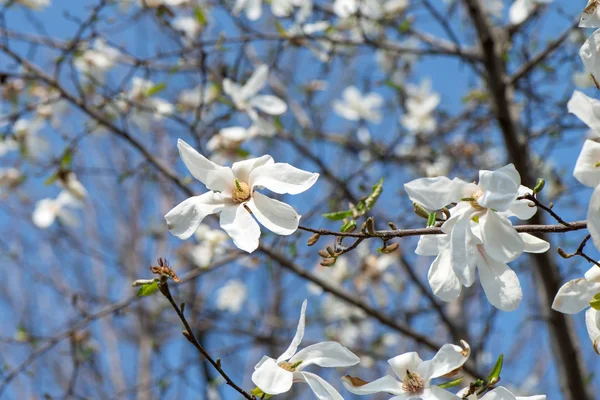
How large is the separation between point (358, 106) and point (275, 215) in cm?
227

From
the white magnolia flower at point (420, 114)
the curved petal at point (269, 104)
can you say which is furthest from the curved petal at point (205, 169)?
the white magnolia flower at point (420, 114)

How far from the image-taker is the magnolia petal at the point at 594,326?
81cm

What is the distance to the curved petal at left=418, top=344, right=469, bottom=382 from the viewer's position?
816 mm

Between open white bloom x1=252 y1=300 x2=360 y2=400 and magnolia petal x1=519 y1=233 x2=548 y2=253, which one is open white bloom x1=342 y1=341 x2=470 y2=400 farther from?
magnolia petal x1=519 y1=233 x2=548 y2=253

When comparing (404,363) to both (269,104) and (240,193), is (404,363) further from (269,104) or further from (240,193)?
(269,104)

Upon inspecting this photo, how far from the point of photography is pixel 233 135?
6.28 feet

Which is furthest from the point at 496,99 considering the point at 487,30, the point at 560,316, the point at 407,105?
the point at 407,105

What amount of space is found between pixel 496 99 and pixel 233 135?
809mm

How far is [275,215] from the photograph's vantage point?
0.86m

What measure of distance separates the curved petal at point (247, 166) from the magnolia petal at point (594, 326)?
45cm

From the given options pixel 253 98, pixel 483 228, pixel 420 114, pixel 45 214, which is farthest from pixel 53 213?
pixel 483 228

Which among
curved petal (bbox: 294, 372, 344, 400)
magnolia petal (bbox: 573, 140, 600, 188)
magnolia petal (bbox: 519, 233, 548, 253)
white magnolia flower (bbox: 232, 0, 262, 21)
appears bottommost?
curved petal (bbox: 294, 372, 344, 400)

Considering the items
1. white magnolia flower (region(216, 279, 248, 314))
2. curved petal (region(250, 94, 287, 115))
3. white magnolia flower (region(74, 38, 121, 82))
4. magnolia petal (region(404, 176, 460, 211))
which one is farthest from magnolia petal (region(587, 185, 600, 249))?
white magnolia flower (region(216, 279, 248, 314))

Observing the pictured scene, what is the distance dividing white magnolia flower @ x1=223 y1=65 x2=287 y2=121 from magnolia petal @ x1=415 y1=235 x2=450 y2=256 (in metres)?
1.09
